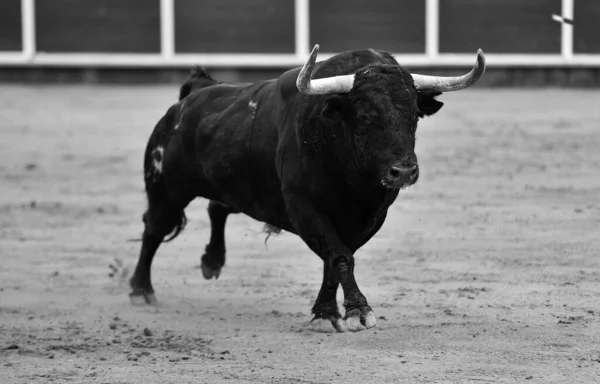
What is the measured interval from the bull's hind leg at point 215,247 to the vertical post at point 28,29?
24.3 feet

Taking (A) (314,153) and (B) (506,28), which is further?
(B) (506,28)

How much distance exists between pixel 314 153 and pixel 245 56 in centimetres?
821

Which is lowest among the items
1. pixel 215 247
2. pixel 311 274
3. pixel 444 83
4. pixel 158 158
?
pixel 311 274

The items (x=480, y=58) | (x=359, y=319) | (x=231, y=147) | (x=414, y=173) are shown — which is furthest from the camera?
(x=231, y=147)

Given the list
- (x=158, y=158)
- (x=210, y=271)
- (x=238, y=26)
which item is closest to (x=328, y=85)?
(x=158, y=158)

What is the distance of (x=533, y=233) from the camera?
22.7ft

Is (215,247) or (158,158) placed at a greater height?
(158,158)

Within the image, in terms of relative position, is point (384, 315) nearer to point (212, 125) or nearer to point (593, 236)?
point (212, 125)

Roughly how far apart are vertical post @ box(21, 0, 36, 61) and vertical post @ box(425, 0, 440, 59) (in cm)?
384

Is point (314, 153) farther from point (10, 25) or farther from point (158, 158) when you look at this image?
point (10, 25)

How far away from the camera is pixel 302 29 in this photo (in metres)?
12.8

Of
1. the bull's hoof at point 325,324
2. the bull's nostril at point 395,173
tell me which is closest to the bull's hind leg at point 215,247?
the bull's hoof at point 325,324

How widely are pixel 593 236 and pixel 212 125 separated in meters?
2.38

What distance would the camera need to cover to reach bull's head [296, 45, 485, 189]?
4230 mm
